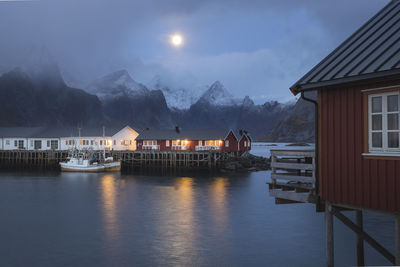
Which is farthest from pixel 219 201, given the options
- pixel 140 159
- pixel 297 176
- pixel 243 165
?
pixel 140 159

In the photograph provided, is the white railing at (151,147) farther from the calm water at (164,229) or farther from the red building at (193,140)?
the calm water at (164,229)

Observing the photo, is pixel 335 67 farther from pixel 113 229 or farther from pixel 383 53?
pixel 113 229

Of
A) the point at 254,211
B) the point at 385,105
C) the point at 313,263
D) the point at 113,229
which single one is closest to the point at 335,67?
the point at 385,105

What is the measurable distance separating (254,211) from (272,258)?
14.2 m

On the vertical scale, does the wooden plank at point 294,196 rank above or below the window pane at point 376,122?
below

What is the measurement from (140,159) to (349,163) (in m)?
76.9

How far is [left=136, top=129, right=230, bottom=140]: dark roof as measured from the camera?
Result: 87.2 meters

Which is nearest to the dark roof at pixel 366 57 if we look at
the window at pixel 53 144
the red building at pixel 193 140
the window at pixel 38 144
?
the red building at pixel 193 140

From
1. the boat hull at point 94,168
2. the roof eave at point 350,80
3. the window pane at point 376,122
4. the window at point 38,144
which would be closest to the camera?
the roof eave at point 350,80

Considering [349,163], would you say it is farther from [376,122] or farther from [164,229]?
[164,229]

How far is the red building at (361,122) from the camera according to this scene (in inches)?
407

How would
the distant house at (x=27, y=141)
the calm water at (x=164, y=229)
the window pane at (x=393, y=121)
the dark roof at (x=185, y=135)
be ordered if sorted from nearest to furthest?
1. the window pane at (x=393, y=121)
2. the calm water at (x=164, y=229)
3. the dark roof at (x=185, y=135)
4. the distant house at (x=27, y=141)

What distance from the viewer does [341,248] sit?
71.9 feet

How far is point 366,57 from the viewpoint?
11.6 m
